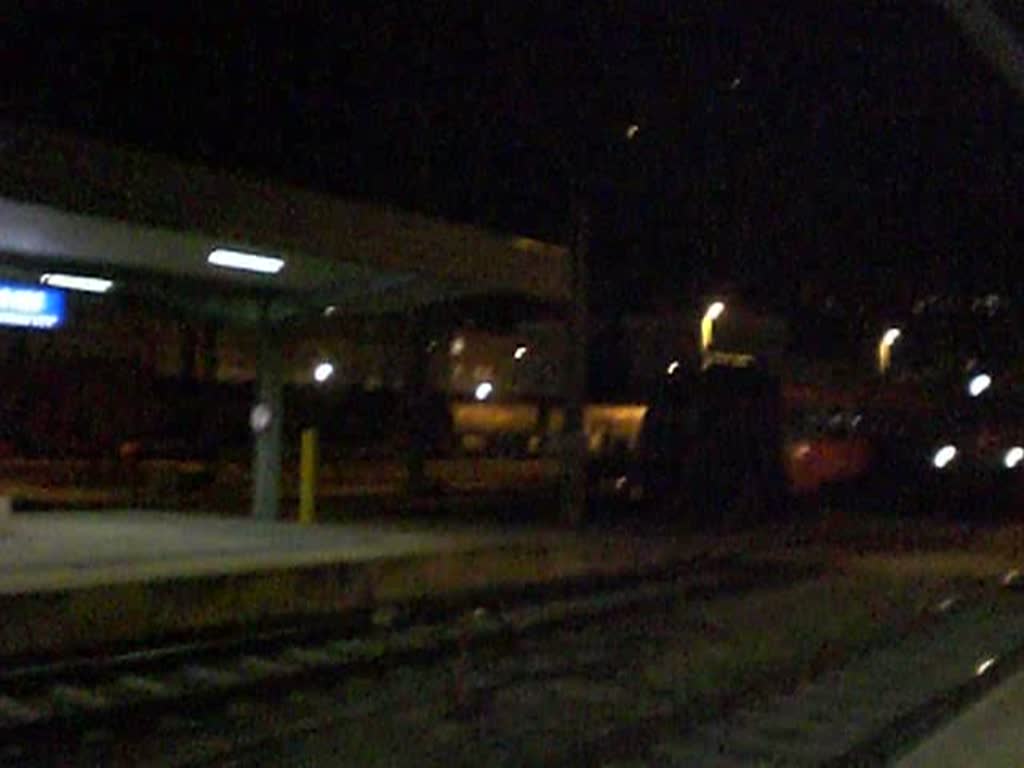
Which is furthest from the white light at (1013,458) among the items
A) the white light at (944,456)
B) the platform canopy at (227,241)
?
the platform canopy at (227,241)

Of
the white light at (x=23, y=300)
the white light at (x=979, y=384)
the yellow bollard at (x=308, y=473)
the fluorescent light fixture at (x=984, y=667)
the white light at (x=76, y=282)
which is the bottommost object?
the fluorescent light fixture at (x=984, y=667)

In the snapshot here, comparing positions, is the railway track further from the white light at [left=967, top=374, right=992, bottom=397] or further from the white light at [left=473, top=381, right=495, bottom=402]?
the white light at [left=473, top=381, right=495, bottom=402]

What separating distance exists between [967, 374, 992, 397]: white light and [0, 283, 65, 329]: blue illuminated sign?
46304 mm

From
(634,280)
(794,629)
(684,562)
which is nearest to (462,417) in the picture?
(634,280)

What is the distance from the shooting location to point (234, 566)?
23078 millimetres

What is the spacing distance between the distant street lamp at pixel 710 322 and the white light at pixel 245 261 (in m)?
32.8

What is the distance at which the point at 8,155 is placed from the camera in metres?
20.2

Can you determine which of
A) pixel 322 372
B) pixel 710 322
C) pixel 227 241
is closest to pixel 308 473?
pixel 227 241

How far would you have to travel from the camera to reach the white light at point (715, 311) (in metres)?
60.2

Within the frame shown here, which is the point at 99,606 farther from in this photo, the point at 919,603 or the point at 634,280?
the point at 634,280

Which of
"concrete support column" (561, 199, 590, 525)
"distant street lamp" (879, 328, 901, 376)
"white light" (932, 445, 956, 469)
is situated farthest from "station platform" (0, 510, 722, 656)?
"distant street lamp" (879, 328, 901, 376)

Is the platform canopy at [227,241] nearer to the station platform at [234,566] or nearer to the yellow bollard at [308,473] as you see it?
the yellow bollard at [308,473]

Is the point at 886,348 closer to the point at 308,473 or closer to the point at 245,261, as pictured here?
the point at 308,473

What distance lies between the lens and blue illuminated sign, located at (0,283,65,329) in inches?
1033
